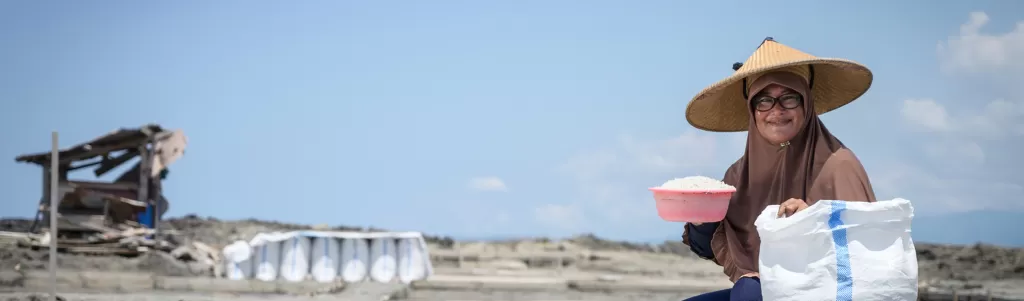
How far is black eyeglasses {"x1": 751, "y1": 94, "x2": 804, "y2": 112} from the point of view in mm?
2535

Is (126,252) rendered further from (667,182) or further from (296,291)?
(667,182)

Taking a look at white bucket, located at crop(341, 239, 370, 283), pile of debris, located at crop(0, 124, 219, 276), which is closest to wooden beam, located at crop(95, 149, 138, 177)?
pile of debris, located at crop(0, 124, 219, 276)

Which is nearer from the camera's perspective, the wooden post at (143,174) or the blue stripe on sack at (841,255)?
the blue stripe on sack at (841,255)

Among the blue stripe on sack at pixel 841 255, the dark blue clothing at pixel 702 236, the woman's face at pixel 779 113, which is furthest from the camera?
the dark blue clothing at pixel 702 236

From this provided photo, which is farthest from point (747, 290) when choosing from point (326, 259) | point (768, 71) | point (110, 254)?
point (110, 254)

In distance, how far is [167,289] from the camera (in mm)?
9969

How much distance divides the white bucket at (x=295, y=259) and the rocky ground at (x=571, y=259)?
5.93 feet

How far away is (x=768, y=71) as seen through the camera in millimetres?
2580

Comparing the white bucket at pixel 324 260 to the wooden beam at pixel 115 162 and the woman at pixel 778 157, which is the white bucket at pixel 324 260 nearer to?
the wooden beam at pixel 115 162

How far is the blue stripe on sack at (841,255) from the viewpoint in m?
2.14

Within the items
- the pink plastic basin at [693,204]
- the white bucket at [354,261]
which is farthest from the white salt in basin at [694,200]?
the white bucket at [354,261]

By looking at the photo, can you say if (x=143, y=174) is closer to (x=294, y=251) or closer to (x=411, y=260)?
(x=294, y=251)

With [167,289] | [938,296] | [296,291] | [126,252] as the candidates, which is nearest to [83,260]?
[126,252]

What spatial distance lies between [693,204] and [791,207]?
1.27 ft
